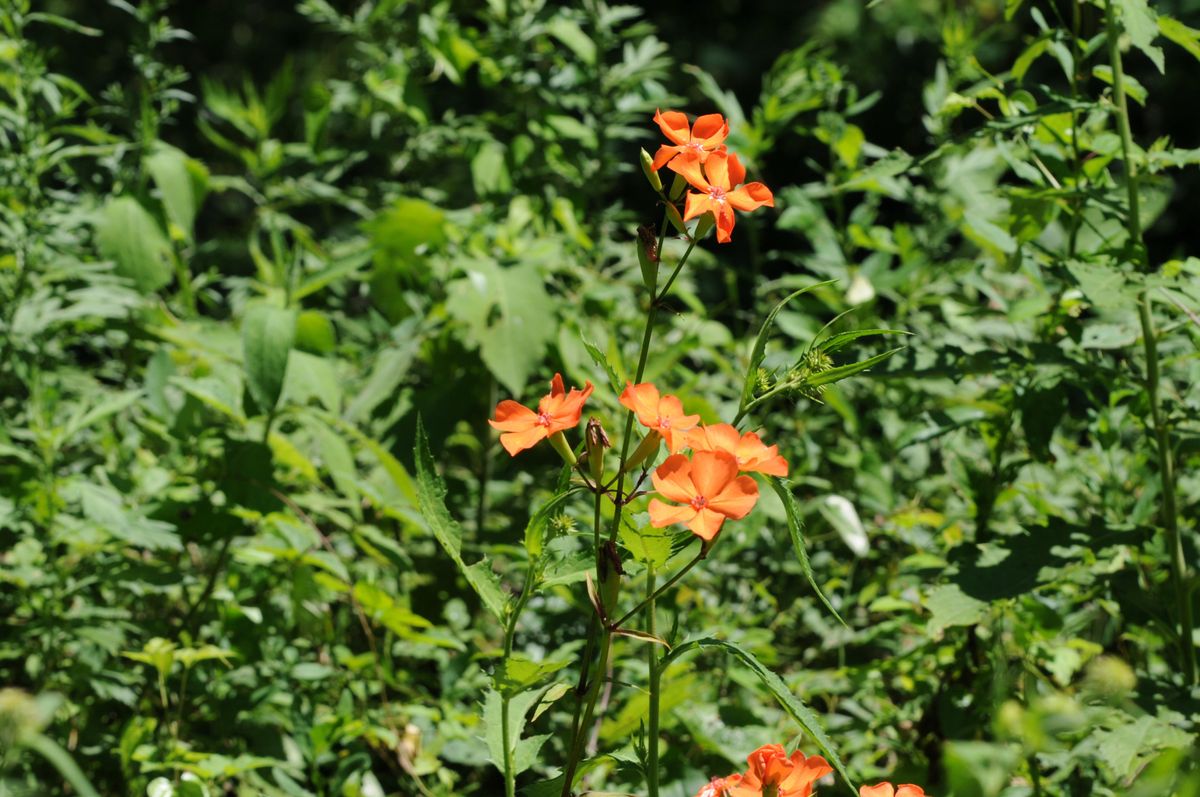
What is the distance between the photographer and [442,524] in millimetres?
1062

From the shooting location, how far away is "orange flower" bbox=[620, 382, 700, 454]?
3.23 feet

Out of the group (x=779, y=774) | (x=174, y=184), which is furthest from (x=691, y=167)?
(x=174, y=184)

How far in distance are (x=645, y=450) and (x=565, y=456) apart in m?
0.07

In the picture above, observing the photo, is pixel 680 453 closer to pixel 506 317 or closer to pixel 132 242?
pixel 506 317

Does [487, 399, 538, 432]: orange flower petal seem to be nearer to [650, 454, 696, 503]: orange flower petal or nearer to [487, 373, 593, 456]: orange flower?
[487, 373, 593, 456]: orange flower

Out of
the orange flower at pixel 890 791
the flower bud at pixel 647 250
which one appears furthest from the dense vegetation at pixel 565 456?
the orange flower at pixel 890 791

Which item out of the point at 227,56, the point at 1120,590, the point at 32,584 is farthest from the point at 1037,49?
the point at 227,56

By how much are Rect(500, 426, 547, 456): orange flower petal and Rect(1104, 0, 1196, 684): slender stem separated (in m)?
0.93

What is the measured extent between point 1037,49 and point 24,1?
1.67 meters

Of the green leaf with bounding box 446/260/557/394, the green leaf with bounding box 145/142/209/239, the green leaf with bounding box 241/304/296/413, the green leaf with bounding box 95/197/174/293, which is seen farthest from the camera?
the green leaf with bounding box 145/142/209/239

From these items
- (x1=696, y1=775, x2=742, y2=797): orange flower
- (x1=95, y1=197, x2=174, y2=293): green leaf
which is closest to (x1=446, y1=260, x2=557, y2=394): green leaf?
(x1=95, y1=197, x2=174, y2=293): green leaf

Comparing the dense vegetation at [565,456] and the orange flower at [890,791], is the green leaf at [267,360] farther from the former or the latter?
the orange flower at [890,791]

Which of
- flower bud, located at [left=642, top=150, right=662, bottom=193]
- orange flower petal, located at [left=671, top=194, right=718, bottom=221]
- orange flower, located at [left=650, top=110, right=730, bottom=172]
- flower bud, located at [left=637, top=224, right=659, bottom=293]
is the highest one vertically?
orange flower, located at [left=650, top=110, right=730, bottom=172]

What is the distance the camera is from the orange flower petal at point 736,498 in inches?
36.0
